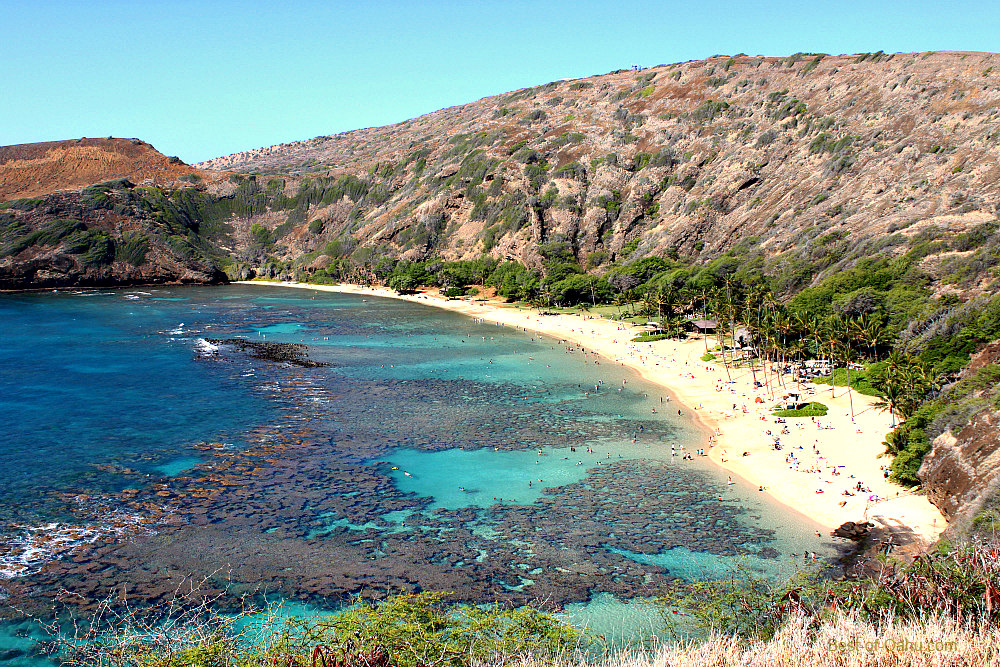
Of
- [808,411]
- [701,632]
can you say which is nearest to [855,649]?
[701,632]

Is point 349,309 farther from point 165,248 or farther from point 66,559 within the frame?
point 66,559

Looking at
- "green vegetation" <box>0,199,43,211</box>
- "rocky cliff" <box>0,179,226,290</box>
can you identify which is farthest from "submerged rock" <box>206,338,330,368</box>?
"green vegetation" <box>0,199,43,211</box>

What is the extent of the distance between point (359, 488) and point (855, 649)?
30884 mm

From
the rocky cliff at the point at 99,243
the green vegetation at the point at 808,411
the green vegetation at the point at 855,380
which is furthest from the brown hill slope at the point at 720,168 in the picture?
the green vegetation at the point at 808,411

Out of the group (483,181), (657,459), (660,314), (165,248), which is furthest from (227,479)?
(165,248)

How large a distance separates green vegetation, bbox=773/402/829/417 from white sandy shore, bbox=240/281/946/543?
687 mm

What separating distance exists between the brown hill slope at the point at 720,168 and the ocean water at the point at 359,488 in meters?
47.0

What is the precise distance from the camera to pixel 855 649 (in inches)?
692

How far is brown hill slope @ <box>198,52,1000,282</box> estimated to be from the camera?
94812 mm

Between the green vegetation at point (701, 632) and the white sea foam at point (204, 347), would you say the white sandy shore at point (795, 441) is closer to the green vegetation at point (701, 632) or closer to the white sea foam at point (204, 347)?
the green vegetation at point (701, 632)

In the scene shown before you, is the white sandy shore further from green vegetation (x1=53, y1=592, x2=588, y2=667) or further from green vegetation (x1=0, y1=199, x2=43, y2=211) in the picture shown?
green vegetation (x1=0, y1=199, x2=43, y2=211)

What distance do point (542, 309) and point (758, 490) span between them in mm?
82119

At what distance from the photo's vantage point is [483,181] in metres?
168

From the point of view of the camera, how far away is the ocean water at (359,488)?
32125mm
